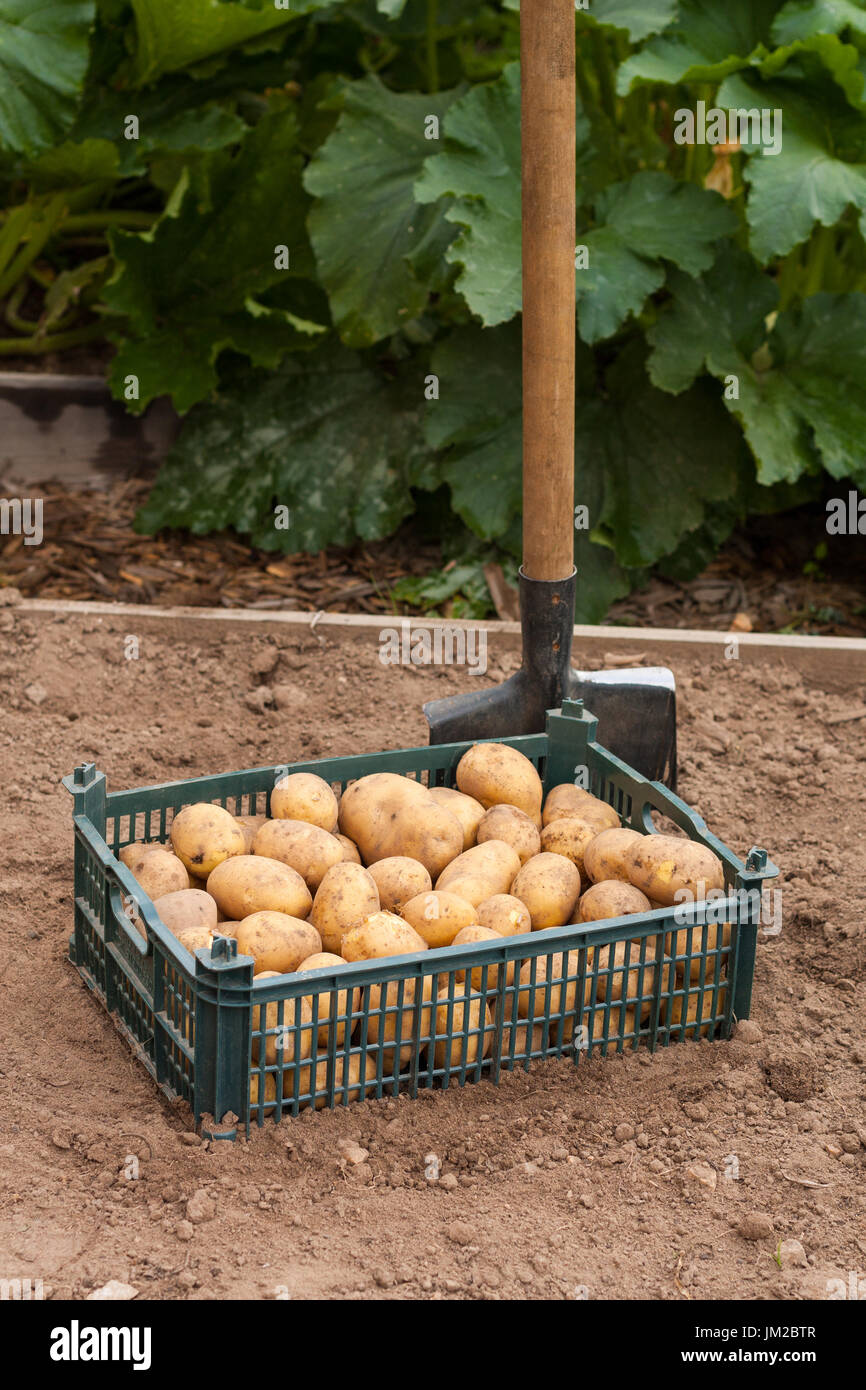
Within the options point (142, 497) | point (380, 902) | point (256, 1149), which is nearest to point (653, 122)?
point (142, 497)

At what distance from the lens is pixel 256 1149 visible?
2070 mm

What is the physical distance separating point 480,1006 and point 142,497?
9.27 ft

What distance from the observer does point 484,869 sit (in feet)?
7.73

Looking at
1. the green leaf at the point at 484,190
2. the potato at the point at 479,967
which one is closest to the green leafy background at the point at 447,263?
the green leaf at the point at 484,190

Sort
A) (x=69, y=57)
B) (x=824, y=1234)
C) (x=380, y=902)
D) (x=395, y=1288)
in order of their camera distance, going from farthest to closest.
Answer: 1. (x=69, y=57)
2. (x=380, y=902)
3. (x=824, y=1234)
4. (x=395, y=1288)

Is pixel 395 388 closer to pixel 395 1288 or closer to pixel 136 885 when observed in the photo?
pixel 136 885

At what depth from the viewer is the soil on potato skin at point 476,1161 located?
1.88 metres

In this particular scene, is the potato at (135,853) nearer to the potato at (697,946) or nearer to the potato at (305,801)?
the potato at (305,801)

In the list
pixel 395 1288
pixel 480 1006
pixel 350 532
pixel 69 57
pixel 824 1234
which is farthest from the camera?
pixel 350 532

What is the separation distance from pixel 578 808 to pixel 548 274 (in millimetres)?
933

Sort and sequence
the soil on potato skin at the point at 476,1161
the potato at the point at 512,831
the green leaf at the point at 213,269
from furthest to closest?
the green leaf at the point at 213,269 < the potato at the point at 512,831 < the soil on potato skin at the point at 476,1161

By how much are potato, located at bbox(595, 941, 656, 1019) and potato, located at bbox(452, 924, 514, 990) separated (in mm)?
139

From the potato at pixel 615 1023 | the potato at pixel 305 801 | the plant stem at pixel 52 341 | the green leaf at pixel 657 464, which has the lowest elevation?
the potato at pixel 615 1023

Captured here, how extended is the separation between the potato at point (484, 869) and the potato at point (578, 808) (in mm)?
201
